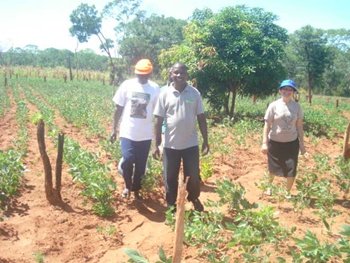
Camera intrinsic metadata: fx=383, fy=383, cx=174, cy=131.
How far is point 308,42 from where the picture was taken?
87.8ft

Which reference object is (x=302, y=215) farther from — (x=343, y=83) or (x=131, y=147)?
(x=343, y=83)

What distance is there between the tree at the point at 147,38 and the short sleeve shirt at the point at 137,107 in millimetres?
32664

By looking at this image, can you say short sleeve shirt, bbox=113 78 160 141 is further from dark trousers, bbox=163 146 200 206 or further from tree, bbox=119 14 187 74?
tree, bbox=119 14 187 74

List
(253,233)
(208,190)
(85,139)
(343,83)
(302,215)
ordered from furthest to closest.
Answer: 1. (343,83)
2. (85,139)
3. (208,190)
4. (302,215)
5. (253,233)

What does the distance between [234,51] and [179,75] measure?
359 inches

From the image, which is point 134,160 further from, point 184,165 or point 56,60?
point 56,60

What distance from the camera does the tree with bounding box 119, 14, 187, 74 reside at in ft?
122

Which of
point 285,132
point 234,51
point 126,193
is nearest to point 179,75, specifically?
point 285,132

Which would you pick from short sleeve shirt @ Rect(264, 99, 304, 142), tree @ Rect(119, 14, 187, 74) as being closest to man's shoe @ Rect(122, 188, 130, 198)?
short sleeve shirt @ Rect(264, 99, 304, 142)

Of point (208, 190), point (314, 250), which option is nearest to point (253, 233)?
point (314, 250)

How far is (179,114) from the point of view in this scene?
416 centimetres

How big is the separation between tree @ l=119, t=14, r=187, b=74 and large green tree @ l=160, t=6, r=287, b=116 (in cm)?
2386

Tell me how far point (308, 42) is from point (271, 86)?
15.2m

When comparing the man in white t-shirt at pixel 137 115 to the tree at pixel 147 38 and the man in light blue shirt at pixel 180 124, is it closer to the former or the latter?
the man in light blue shirt at pixel 180 124
